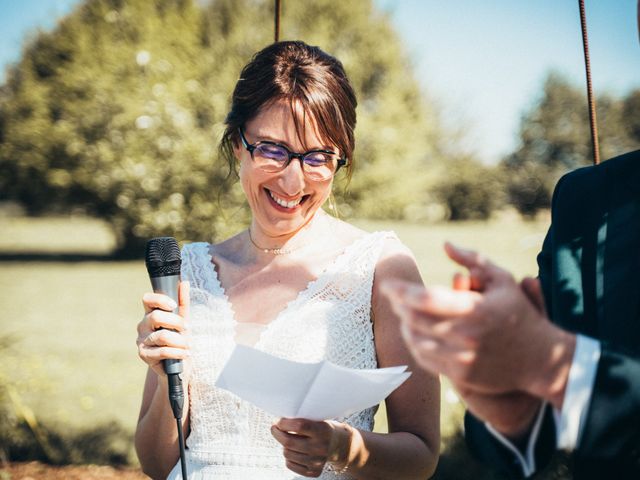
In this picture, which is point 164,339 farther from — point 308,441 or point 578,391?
point 578,391

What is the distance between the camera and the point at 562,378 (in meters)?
1.04

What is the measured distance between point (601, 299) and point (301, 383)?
29.7 inches

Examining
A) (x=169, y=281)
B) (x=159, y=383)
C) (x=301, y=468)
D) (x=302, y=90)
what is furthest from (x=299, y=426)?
(x=302, y=90)

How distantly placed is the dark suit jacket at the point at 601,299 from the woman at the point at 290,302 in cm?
63

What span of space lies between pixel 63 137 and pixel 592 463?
60.5 ft

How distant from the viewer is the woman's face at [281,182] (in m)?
2.18

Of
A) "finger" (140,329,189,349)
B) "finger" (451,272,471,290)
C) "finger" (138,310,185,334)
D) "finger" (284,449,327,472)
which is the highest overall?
"finger" (451,272,471,290)

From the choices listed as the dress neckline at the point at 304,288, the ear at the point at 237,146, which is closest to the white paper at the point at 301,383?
the dress neckline at the point at 304,288

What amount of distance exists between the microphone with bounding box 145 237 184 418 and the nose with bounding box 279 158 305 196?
0.55 meters

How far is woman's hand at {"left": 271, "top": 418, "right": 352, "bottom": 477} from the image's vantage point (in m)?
1.61

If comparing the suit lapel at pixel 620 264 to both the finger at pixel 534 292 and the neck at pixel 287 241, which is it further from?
the neck at pixel 287 241

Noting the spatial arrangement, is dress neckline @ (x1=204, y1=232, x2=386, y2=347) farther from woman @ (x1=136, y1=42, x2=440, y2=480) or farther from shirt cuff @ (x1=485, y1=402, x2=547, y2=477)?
shirt cuff @ (x1=485, y1=402, x2=547, y2=477)

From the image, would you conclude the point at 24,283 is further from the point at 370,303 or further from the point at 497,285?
the point at 497,285

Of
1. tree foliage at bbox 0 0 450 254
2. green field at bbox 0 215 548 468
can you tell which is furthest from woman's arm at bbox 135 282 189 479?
tree foliage at bbox 0 0 450 254
